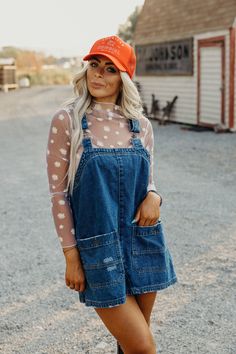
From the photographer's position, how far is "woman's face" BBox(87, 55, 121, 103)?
2.57 meters

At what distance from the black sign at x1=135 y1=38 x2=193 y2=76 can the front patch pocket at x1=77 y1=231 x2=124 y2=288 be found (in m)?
16.1

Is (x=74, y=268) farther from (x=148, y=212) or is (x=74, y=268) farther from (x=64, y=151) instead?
(x=64, y=151)

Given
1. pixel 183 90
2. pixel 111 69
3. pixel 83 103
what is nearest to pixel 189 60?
pixel 183 90

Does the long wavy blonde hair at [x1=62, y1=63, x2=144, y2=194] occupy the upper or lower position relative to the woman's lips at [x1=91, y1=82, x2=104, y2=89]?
lower

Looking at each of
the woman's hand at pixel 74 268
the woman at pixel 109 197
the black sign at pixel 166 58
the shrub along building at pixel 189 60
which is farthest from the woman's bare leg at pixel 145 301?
the black sign at pixel 166 58

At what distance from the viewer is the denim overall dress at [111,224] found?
96.7 inches

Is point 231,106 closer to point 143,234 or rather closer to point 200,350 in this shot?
point 200,350

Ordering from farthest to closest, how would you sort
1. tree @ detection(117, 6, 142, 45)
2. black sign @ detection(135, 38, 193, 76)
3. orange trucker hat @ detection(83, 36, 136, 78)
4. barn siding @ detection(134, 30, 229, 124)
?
tree @ detection(117, 6, 142, 45) < black sign @ detection(135, 38, 193, 76) < barn siding @ detection(134, 30, 229, 124) < orange trucker hat @ detection(83, 36, 136, 78)

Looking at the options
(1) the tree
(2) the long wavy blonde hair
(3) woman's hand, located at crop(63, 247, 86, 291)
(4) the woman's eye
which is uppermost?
(1) the tree

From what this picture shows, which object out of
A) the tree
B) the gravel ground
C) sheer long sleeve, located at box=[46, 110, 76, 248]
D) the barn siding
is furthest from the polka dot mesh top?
the tree

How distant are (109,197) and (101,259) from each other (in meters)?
0.27

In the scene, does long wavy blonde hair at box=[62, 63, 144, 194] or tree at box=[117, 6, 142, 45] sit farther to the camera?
tree at box=[117, 6, 142, 45]

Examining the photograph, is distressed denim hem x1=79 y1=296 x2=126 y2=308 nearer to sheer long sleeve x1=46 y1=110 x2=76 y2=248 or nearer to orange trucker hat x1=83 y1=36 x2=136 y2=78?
sheer long sleeve x1=46 y1=110 x2=76 y2=248

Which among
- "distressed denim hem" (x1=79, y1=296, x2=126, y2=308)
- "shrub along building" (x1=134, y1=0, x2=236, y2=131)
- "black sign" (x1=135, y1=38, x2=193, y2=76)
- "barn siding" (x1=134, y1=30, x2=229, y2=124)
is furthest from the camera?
"black sign" (x1=135, y1=38, x2=193, y2=76)
